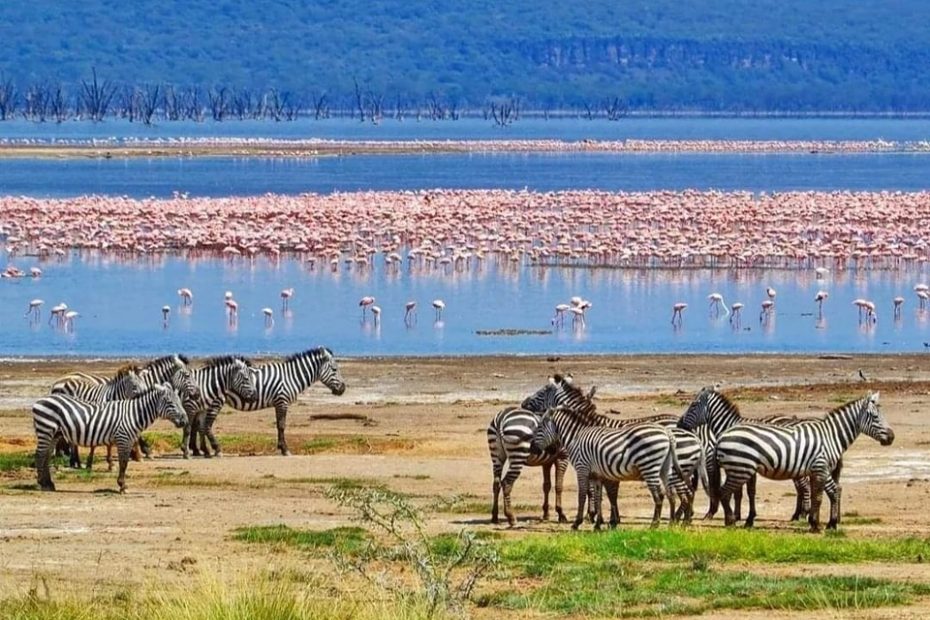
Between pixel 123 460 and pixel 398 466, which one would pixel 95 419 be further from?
pixel 398 466

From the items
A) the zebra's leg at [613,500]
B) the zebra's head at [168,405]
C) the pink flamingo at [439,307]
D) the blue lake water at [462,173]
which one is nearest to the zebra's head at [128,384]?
the zebra's head at [168,405]

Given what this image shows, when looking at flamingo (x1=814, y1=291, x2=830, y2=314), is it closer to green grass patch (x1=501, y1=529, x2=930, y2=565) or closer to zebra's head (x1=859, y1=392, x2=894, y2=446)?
zebra's head (x1=859, y1=392, x2=894, y2=446)

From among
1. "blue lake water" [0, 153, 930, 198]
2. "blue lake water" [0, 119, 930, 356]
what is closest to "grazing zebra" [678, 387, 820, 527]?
"blue lake water" [0, 119, 930, 356]

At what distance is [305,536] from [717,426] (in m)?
4.04

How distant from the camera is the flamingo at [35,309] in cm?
3628

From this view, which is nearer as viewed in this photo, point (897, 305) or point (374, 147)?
point (897, 305)

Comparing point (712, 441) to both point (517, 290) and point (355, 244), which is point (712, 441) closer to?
point (517, 290)

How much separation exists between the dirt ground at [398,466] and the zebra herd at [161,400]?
0.38 metres

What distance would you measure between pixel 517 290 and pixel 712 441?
2555 centimetres

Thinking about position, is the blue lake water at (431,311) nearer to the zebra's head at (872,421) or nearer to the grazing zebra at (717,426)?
the grazing zebra at (717,426)

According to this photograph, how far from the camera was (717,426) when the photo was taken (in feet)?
54.5

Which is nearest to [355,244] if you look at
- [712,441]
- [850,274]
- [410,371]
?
[850,274]

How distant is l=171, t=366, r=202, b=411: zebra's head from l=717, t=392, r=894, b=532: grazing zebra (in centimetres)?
637

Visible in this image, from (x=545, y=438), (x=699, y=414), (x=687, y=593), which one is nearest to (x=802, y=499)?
(x=699, y=414)
